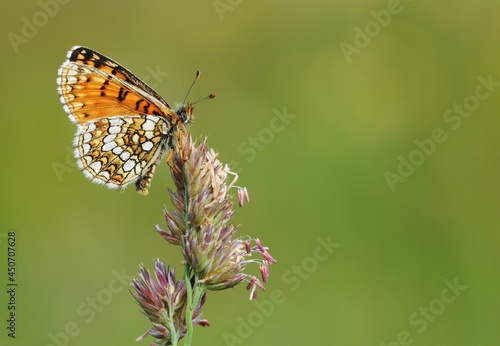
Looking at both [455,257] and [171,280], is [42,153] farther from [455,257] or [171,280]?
[171,280]

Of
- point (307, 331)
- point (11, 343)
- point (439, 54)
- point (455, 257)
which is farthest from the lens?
point (439, 54)

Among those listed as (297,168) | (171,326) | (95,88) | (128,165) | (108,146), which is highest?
(95,88)

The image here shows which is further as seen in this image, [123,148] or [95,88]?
[95,88]

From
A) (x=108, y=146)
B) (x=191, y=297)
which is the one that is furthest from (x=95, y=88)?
(x=191, y=297)

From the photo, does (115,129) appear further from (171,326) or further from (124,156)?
(171,326)

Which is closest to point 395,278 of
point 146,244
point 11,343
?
point 146,244

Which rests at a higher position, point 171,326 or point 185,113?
point 185,113
